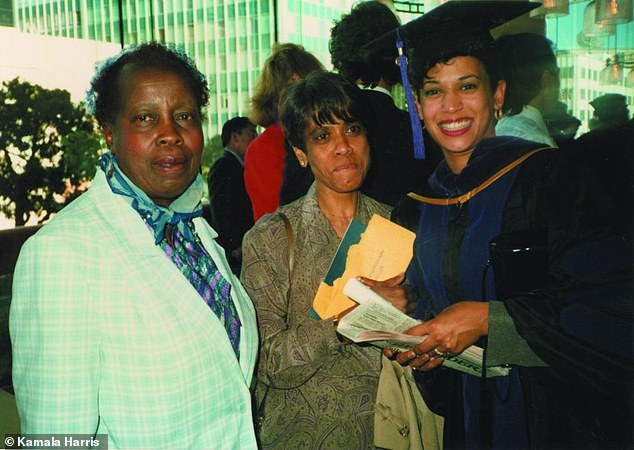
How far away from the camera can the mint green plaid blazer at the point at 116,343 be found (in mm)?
1085

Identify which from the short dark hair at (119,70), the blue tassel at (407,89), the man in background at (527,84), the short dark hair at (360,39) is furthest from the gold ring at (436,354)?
the short dark hair at (360,39)

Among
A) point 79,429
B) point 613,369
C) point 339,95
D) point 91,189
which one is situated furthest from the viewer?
point 339,95

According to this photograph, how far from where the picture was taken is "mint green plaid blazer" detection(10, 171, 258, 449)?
1.08 meters

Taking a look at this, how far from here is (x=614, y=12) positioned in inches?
167

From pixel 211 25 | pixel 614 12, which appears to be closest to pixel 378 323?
pixel 614 12

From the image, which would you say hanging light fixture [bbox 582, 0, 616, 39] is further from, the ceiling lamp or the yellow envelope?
the yellow envelope

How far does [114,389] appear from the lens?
1.16 metres

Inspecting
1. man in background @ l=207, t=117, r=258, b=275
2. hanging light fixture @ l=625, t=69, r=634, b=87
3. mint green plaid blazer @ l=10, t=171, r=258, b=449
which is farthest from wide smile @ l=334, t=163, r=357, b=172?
hanging light fixture @ l=625, t=69, r=634, b=87

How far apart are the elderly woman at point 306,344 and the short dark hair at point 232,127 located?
3453mm

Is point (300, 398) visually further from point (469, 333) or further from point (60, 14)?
point (60, 14)

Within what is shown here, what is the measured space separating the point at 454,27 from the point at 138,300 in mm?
1330

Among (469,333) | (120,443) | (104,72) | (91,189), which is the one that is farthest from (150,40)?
(469,333)

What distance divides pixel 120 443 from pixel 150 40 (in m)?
1.04

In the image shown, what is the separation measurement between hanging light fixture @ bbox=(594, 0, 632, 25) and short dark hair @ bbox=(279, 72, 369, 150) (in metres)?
3.23
